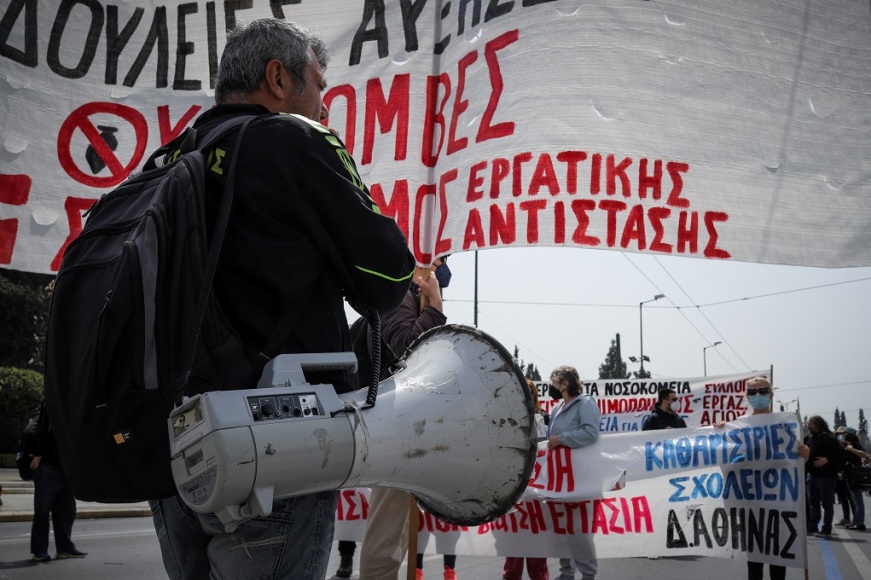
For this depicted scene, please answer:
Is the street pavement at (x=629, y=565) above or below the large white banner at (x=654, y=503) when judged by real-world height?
below

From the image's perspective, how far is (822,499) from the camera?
14.8 meters

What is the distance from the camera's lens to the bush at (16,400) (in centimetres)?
2577

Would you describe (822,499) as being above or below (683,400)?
below

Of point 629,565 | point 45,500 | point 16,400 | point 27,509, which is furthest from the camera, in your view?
point 16,400

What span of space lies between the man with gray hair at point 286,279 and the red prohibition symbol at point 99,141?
2486 millimetres

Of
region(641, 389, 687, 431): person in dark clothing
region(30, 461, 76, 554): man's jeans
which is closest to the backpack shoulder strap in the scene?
region(30, 461, 76, 554): man's jeans

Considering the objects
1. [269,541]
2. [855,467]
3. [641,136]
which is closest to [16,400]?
[855,467]

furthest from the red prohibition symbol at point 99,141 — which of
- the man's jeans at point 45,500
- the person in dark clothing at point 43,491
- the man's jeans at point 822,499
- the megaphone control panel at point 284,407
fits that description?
the man's jeans at point 822,499

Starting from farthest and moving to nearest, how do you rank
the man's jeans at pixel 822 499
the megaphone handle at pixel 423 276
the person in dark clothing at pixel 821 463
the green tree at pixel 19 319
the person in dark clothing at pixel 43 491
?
the green tree at pixel 19 319 → the person in dark clothing at pixel 821 463 → the man's jeans at pixel 822 499 → the person in dark clothing at pixel 43 491 → the megaphone handle at pixel 423 276

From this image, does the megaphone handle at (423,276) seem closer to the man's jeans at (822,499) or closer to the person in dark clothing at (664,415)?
the person in dark clothing at (664,415)

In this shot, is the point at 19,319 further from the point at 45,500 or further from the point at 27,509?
the point at 45,500

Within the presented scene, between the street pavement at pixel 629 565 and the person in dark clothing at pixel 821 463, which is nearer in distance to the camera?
the street pavement at pixel 629 565

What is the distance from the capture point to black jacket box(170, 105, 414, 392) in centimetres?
176

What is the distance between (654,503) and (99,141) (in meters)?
4.89
